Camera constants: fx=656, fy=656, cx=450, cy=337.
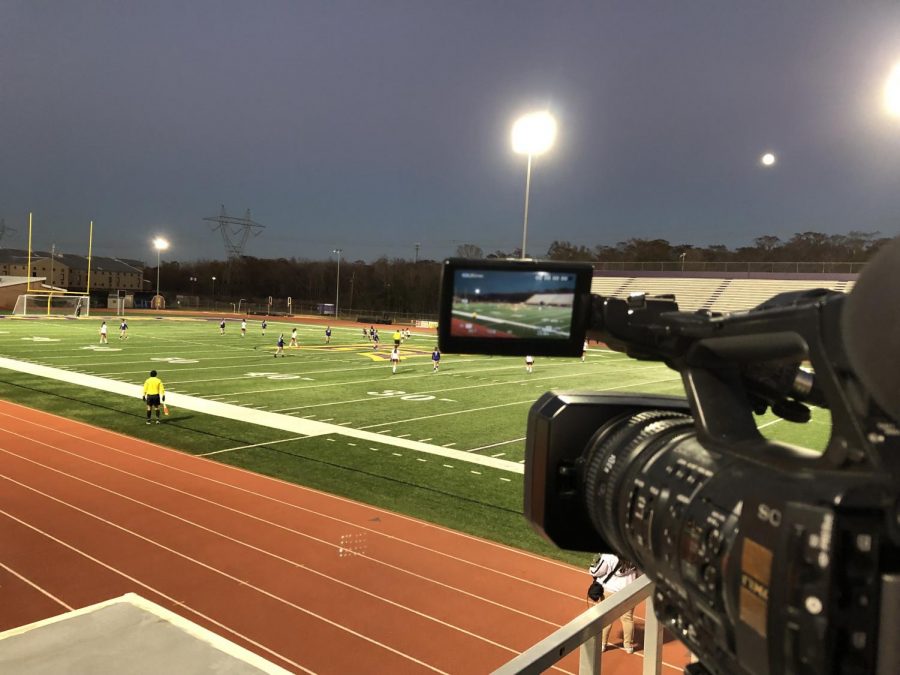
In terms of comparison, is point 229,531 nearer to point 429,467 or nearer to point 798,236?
point 429,467

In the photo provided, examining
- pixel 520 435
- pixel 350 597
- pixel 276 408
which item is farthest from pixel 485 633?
pixel 276 408

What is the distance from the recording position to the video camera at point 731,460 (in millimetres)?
785

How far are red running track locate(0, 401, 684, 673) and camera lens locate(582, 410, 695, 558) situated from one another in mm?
4159

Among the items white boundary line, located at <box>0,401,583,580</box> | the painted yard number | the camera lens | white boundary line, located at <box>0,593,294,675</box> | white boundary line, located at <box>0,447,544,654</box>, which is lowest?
white boundary line, located at <box>0,447,544,654</box>

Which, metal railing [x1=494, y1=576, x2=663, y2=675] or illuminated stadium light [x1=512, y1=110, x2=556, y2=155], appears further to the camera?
illuminated stadium light [x1=512, y1=110, x2=556, y2=155]

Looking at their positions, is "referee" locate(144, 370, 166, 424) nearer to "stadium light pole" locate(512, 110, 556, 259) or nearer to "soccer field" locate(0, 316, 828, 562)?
"soccer field" locate(0, 316, 828, 562)

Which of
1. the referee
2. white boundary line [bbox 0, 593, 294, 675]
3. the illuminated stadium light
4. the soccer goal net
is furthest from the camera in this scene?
the soccer goal net

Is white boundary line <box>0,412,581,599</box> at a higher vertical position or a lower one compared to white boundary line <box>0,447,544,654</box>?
higher

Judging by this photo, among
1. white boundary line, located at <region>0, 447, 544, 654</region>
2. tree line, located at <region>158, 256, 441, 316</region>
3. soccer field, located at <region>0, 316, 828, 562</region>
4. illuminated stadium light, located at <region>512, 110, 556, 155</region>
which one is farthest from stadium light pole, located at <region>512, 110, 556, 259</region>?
tree line, located at <region>158, 256, 441, 316</region>

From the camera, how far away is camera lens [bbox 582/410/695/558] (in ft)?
5.01

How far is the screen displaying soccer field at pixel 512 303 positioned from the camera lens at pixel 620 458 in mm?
329

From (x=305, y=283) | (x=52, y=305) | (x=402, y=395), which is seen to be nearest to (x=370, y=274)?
(x=305, y=283)

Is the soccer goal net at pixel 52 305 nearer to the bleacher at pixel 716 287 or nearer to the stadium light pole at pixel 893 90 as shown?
the bleacher at pixel 716 287

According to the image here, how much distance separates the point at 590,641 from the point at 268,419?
1311 cm
